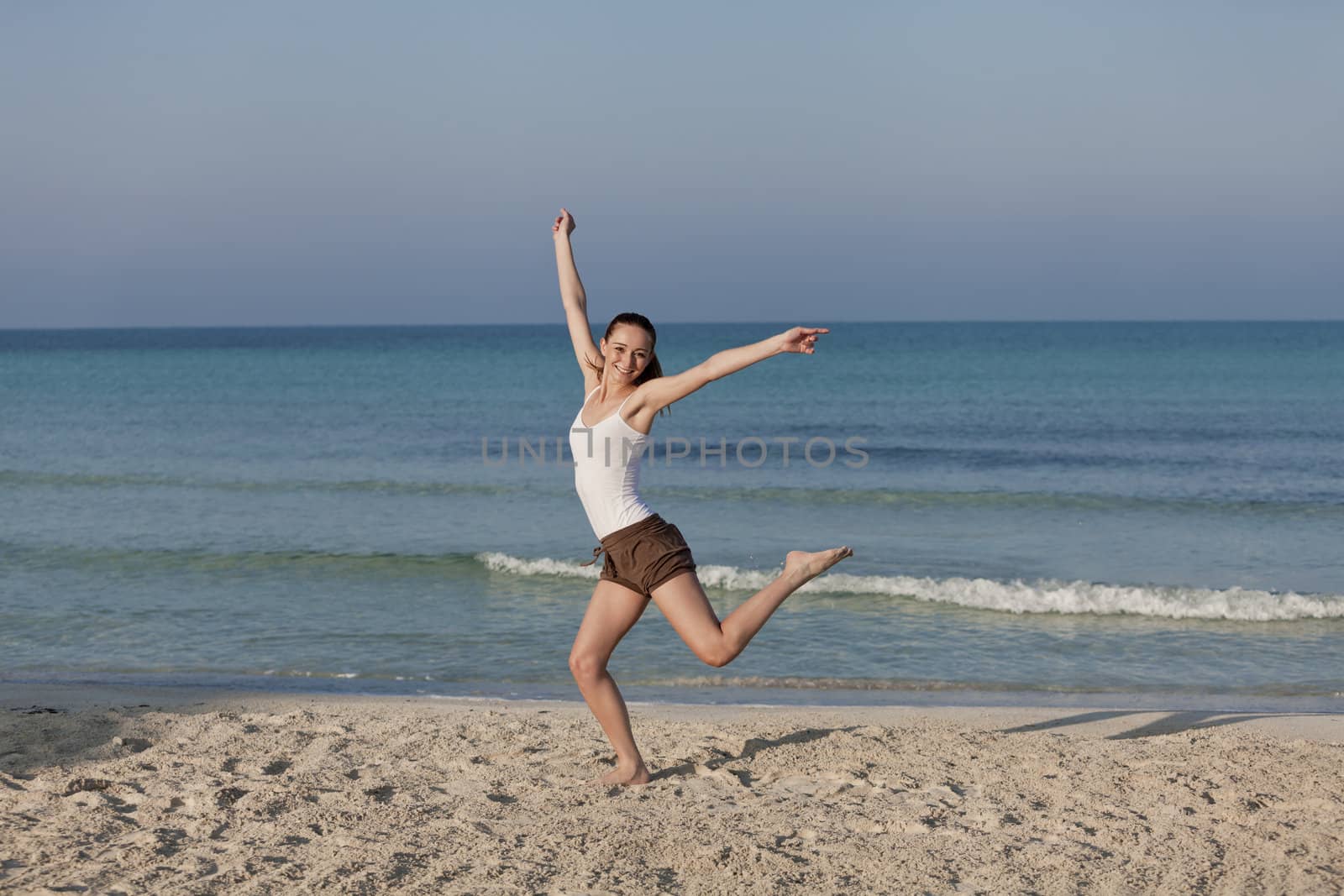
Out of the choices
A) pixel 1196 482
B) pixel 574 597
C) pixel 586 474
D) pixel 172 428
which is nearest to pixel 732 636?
pixel 586 474

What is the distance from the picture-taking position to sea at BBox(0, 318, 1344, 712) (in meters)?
8.16

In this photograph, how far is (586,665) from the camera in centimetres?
479

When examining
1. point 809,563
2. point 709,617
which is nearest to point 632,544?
point 709,617

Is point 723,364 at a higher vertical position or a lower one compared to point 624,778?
higher

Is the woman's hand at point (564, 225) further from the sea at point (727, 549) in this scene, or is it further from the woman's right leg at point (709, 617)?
the sea at point (727, 549)

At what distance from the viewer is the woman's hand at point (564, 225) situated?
17.6ft

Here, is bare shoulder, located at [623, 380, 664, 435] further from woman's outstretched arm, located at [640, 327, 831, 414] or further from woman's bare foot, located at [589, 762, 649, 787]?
woman's bare foot, located at [589, 762, 649, 787]

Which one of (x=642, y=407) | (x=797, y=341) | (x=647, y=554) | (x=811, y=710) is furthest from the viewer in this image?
Answer: (x=811, y=710)

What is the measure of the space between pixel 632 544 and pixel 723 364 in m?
0.88

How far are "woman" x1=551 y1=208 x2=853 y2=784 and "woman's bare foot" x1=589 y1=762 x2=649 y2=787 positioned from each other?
415 mm

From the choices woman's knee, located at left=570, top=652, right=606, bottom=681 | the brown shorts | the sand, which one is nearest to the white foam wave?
the sand

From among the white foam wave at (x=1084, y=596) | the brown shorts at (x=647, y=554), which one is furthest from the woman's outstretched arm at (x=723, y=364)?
the white foam wave at (x=1084, y=596)

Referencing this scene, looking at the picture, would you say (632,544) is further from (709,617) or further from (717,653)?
(717,653)

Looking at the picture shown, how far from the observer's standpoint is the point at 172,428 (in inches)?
1038
